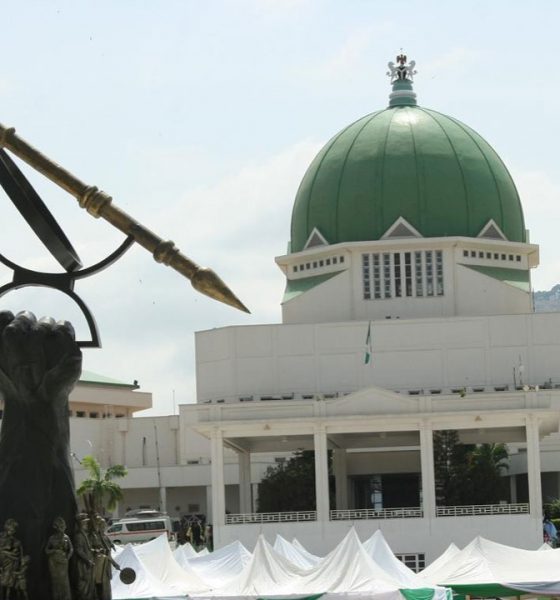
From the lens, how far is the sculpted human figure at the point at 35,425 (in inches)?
936

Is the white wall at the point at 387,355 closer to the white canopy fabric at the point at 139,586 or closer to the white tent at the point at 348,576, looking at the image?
the white canopy fabric at the point at 139,586

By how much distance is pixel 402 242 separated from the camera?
7856cm

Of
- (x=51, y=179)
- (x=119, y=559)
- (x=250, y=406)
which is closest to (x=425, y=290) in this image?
(x=250, y=406)

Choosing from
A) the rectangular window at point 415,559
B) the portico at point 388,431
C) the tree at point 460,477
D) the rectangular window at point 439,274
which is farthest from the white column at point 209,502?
the rectangular window at point 415,559

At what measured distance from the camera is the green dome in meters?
79.1

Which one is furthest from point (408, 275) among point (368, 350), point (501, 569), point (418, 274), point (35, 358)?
point (35, 358)

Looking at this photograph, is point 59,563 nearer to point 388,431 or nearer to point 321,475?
point 321,475

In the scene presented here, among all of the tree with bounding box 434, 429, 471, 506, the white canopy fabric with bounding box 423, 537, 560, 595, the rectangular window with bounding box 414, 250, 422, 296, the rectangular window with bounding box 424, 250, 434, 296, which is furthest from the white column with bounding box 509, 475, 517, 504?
the white canopy fabric with bounding box 423, 537, 560, 595

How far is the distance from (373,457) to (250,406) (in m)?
13.2

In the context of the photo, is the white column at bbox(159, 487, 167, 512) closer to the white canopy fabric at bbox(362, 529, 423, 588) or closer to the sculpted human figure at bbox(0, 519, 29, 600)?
the white canopy fabric at bbox(362, 529, 423, 588)

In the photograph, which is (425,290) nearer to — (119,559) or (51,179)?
(119,559)

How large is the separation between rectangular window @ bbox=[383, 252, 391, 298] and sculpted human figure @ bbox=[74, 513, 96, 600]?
56.1 meters

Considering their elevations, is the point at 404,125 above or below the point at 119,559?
above

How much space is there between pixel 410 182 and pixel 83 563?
2221 inches
